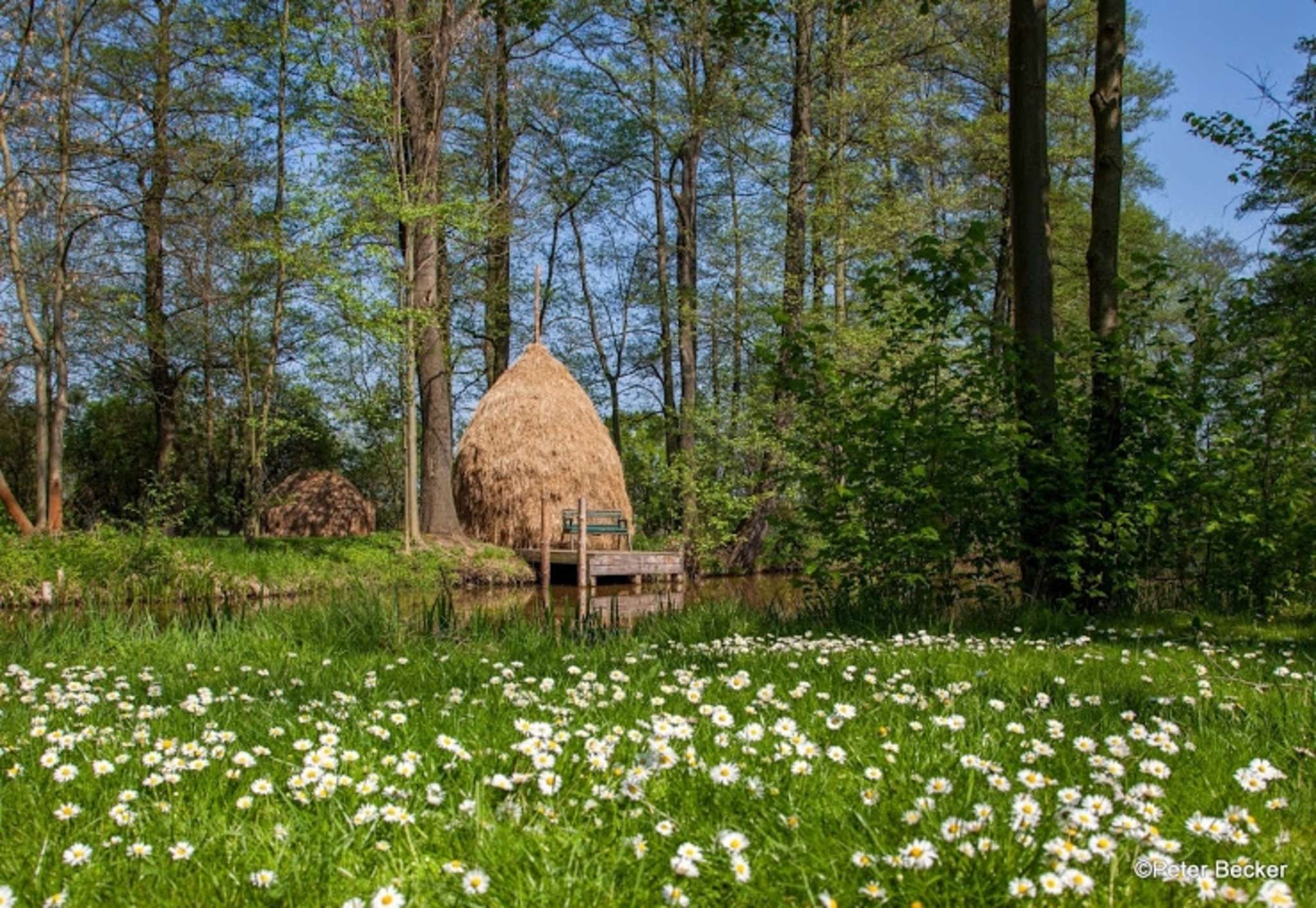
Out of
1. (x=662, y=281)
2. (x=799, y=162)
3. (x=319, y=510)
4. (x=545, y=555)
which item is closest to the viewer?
(x=545, y=555)

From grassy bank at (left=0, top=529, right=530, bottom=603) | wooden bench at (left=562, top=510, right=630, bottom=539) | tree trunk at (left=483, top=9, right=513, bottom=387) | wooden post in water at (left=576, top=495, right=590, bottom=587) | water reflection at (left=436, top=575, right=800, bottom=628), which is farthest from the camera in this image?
tree trunk at (left=483, top=9, right=513, bottom=387)

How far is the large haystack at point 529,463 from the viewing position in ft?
63.6

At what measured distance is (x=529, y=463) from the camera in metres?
19.5

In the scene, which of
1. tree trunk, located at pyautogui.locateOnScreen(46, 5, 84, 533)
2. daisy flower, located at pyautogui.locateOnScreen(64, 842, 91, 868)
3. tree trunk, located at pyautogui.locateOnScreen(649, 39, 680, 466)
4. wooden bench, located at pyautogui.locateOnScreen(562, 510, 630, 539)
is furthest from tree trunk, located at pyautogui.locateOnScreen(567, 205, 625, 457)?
daisy flower, located at pyautogui.locateOnScreen(64, 842, 91, 868)

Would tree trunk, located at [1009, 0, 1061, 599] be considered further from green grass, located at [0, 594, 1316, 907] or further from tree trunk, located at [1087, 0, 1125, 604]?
green grass, located at [0, 594, 1316, 907]

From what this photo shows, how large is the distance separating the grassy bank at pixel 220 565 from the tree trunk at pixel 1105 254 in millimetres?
5676

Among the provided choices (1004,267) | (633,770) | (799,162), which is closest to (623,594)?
(799,162)

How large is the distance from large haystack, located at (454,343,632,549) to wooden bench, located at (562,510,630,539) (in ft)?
0.95

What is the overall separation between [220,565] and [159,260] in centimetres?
820

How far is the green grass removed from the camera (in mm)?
1815

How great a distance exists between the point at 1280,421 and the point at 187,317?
1965 cm

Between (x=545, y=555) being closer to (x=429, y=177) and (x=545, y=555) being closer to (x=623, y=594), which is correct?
(x=623, y=594)

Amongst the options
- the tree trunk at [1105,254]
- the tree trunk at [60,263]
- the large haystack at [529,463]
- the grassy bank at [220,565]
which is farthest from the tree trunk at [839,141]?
the tree trunk at [60,263]

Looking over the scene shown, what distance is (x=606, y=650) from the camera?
200 inches
